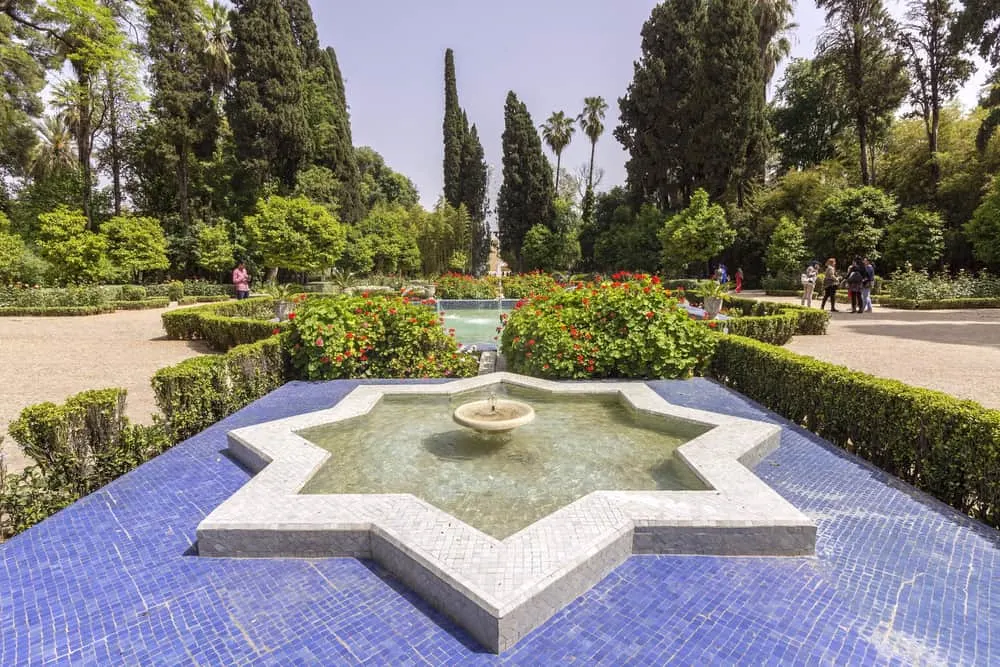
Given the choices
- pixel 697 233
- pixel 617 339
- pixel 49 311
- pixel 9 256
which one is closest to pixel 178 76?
pixel 9 256

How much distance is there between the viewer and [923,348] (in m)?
9.57

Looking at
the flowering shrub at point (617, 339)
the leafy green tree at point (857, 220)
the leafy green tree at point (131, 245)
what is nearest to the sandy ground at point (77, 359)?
the flowering shrub at point (617, 339)

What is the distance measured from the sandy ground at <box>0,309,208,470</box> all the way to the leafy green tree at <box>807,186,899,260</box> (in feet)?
79.9

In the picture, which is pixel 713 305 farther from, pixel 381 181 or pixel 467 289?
pixel 381 181

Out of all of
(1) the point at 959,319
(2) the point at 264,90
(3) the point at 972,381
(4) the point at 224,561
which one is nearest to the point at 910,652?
(4) the point at 224,561

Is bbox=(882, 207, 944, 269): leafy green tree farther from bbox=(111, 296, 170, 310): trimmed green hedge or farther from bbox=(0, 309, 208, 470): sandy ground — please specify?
bbox=(111, 296, 170, 310): trimmed green hedge

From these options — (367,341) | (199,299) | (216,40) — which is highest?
(216,40)

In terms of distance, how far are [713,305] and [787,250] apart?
1290 cm

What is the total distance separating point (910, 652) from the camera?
2199mm

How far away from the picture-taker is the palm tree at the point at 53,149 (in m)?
29.7

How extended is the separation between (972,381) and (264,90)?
31.5m

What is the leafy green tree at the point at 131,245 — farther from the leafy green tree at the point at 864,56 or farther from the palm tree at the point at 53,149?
the leafy green tree at the point at 864,56

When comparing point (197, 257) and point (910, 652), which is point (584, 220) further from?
point (910, 652)

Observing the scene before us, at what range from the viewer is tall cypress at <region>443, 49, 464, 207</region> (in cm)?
4241
